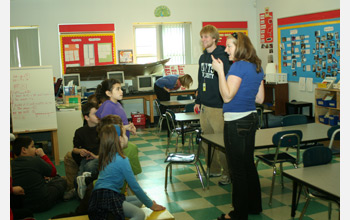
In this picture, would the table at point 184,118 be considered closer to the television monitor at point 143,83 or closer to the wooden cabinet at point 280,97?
the television monitor at point 143,83

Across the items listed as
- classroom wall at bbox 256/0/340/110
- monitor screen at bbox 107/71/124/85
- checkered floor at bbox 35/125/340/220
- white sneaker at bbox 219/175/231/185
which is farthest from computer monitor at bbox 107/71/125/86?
white sneaker at bbox 219/175/231/185

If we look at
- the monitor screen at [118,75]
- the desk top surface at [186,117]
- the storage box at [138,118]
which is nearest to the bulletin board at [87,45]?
the monitor screen at [118,75]

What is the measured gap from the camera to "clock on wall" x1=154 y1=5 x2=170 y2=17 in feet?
34.4

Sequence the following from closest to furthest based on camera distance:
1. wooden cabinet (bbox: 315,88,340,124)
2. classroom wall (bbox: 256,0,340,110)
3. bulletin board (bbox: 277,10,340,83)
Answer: wooden cabinet (bbox: 315,88,340,124) → bulletin board (bbox: 277,10,340,83) → classroom wall (bbox: 256,0,340,110)

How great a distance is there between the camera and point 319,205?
401cm

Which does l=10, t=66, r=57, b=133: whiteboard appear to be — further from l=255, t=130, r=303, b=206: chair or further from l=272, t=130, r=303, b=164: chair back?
l=272, t=130, r=303, b=164: chair back

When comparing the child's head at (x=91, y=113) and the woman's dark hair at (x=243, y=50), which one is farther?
the child's head at (x=91, y=113)

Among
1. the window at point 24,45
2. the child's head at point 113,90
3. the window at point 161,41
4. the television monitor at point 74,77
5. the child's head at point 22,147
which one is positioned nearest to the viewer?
the child's head at point 113,90

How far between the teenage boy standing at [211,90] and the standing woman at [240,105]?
3.75 ft

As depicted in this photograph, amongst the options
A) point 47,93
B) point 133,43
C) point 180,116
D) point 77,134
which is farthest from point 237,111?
point 133,43

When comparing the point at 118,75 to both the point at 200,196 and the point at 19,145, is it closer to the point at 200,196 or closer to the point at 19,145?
the point at 19,145

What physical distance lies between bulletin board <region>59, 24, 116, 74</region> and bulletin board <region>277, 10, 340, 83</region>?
4.60 meters

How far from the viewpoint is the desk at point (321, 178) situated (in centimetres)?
262

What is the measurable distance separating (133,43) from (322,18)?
15.8ft
